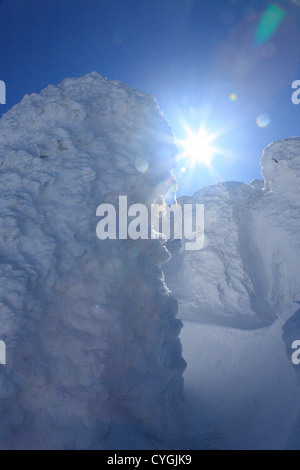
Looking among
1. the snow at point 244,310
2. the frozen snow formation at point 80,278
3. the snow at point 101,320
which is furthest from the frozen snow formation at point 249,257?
the frozen snow formation at point 80,278

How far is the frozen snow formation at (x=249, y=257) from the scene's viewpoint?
11.0m

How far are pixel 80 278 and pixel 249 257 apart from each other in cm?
966

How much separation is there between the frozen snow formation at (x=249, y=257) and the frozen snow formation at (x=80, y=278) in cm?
551

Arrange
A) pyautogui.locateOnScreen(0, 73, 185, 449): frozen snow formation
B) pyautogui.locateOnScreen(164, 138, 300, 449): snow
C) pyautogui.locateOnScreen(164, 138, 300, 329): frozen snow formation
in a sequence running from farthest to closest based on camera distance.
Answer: pyautogui.locateOnScreen(164, 138, 300, 329): frozen snow formation → pyautogui.locateOnScreen(164, 138, 300, 449): snow → pyautogui.locateOnScreen(0, 73, 185, 449): frozen snow formation

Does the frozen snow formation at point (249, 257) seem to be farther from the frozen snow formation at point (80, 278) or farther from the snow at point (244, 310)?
the frozen snow formation at point (80, 278)

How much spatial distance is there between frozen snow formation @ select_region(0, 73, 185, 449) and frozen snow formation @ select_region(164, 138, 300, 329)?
217 inches

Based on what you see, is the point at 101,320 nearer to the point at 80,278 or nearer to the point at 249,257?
the point at 80,278

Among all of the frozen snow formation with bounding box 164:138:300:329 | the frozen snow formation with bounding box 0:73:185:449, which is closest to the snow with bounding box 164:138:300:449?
the frozen snow formation with bounding box 164:138:300:329

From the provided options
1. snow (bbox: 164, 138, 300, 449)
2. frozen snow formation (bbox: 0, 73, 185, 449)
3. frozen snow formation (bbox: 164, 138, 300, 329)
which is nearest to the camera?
frozen snow formation (bbox: 0, 73, 185, 449)

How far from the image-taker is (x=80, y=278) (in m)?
4.61

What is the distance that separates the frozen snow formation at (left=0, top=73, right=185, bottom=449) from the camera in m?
3.81

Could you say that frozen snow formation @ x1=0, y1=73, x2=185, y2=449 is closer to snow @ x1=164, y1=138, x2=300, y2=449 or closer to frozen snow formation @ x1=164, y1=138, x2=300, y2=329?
snow @ x1=164, y1=138, x2=300, y2=449

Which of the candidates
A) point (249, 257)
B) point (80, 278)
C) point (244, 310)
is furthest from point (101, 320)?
point (249, 257)
